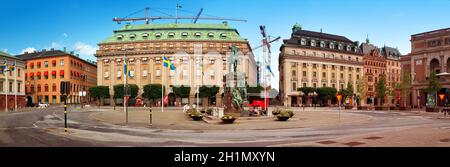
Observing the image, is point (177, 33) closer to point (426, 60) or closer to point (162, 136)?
point (426, 60)

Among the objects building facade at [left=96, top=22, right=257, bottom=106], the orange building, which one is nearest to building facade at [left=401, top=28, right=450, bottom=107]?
building facade at [left=96, top=22, right=257, bottom=106]

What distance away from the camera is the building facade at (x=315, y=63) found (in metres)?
92.4

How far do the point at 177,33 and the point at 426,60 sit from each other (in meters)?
73.6

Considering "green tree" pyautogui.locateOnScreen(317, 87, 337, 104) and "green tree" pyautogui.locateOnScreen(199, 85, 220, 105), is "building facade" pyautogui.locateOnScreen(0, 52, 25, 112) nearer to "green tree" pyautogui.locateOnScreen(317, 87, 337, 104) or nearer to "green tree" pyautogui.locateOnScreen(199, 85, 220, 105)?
"green tree" pyautogui.locateOnScreen(199, 85, 220, 105)

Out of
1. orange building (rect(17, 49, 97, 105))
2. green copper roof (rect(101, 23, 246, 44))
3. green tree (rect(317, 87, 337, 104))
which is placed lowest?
green tree (rect(317, 87, 337, 104))

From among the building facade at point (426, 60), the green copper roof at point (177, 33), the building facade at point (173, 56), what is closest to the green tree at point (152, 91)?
the building facade at point (173, 56)

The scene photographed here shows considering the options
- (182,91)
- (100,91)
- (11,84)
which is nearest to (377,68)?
(182,91)

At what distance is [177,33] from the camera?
3632 inches

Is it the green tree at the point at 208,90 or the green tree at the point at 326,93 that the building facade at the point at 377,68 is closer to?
the green tree at the point at 326,93

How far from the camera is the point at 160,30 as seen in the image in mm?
93875

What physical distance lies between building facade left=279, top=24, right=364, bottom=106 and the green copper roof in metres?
17.4

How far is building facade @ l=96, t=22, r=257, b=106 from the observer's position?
Result: 87.6 meters
